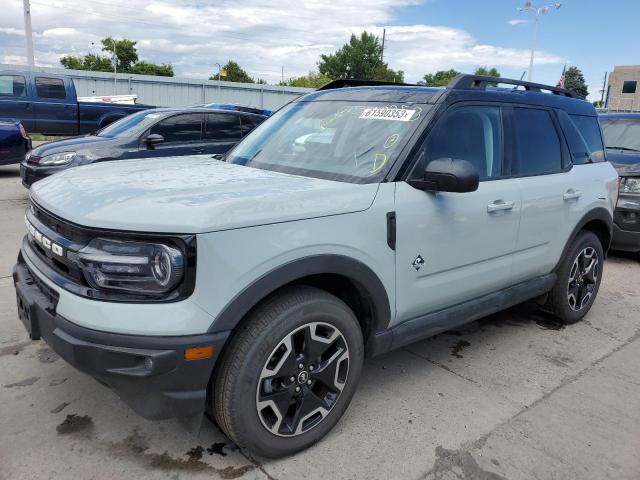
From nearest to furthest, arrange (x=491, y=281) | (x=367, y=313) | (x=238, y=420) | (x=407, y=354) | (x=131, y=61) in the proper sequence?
(x=238, y=420), (x=367, y=313), (x=491, y=281), (x=407, y=354), (x=131, y=61)

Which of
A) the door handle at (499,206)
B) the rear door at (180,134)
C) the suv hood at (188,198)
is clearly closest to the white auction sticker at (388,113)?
the suv hood at (188,198)

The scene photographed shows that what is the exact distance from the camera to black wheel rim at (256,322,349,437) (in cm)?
236

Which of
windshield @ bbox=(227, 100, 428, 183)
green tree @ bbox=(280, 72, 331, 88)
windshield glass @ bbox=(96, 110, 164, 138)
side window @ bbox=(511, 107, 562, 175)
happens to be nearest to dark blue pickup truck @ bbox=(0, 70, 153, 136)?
windshield glass @ bbox=(96, 110, 164, 138)

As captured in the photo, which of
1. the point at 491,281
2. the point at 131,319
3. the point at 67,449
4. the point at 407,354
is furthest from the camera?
the point at 407,354

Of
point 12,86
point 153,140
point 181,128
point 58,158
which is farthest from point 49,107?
point 153,140

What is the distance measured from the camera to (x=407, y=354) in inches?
146

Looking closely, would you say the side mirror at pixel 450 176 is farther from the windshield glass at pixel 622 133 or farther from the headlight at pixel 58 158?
the headlight at pixel 58 158

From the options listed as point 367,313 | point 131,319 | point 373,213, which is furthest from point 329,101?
point 131,319

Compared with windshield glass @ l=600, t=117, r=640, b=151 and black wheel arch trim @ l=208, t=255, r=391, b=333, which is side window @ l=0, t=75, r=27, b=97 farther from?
black wheel arch trim @ l=208, t=255, r=391, b=333

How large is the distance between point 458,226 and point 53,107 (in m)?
13.2

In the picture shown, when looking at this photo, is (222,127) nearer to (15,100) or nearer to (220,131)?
(220,131)

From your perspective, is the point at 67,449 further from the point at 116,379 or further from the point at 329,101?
the point at 329,101

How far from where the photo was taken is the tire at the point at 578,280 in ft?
13.6

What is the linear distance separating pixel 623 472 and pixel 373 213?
1.76m
